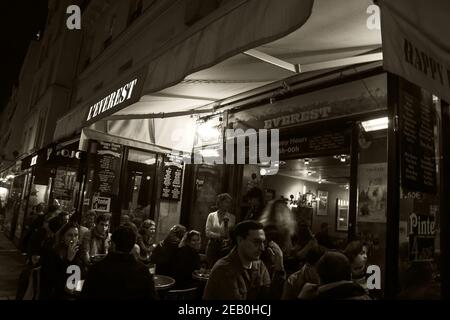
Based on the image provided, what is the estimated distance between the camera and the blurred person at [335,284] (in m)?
2.63

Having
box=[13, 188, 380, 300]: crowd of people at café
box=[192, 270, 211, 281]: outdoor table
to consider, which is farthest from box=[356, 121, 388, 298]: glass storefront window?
box=[192, 270, 211, 281]: outdoor table

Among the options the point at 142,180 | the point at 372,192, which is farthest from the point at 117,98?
the point at 142,180

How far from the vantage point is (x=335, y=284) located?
2.68m

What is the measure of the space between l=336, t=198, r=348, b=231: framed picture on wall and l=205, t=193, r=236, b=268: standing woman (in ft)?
22.8

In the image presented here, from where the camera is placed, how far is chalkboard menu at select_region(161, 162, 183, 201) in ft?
29.5

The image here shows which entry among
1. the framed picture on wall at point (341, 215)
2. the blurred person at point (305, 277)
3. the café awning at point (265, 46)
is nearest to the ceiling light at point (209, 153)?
the café awning at point (265, 46)

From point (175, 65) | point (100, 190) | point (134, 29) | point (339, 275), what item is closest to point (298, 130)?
point (175, 65)

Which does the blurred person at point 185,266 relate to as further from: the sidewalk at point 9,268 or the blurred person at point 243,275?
the sidewalk at point 9,268

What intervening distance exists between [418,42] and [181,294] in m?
3.99

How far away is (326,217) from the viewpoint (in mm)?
14039

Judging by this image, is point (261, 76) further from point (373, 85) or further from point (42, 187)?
point (42, 187)

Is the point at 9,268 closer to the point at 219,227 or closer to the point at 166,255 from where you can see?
the point at 219,227

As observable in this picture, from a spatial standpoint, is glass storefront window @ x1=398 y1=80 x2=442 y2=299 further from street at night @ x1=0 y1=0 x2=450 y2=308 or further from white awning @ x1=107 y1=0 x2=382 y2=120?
white awning @ x1=107 y1=0 x2=382 y2=120

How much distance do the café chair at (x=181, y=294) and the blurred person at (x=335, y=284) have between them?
206cm
